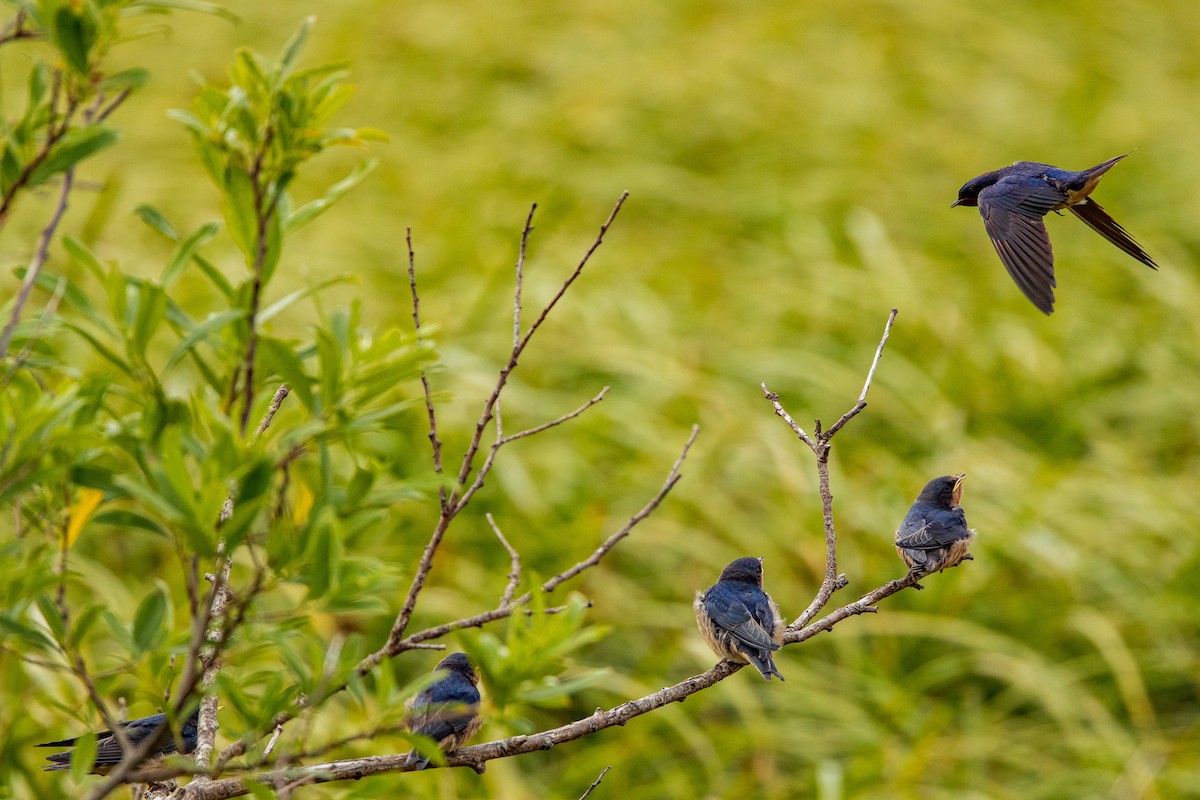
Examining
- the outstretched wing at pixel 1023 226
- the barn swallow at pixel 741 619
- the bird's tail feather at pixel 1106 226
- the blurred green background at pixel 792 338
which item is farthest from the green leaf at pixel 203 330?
the barn swallow at pixel 741 619

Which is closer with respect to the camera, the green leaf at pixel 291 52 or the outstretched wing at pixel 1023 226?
the green leaf at pixel 291 52

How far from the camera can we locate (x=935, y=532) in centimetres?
228

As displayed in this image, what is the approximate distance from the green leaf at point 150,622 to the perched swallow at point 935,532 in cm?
135

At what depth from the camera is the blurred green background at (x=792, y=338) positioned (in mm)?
4125

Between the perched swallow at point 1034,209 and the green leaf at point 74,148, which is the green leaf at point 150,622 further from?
the perched swallow at point 1034,209

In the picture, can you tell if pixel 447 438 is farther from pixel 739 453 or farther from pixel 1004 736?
pixel 1004 736

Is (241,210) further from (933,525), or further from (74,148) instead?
(933,525)

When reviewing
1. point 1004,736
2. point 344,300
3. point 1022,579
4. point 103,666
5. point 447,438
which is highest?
point 344,300

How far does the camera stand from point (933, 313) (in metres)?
6.12

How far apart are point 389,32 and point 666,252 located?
12.2 ft

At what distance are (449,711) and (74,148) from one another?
887mm

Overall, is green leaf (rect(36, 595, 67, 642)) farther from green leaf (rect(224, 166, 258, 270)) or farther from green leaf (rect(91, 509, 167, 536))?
green leaf (rect(224, 166, 258, 270))

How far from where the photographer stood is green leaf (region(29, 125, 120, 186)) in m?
1.31

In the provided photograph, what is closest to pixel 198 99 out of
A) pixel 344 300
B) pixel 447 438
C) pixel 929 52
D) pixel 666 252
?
pixel 447 438
